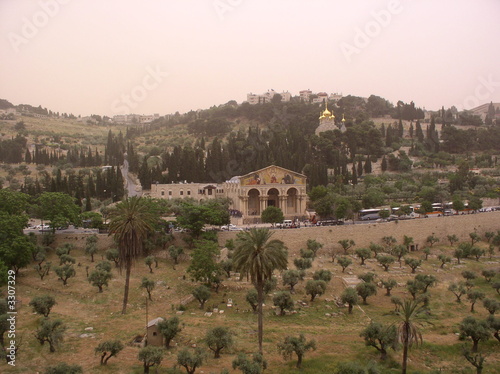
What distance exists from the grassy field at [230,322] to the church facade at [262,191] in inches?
748

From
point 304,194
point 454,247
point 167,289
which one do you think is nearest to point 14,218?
point 167,289

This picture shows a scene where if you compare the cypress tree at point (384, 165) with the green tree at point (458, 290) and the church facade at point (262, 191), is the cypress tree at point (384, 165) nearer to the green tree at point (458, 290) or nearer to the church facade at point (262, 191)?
the church facade at point (262, 191)

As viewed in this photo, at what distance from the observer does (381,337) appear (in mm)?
20906

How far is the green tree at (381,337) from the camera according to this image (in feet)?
68.4

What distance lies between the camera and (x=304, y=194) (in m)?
56.4

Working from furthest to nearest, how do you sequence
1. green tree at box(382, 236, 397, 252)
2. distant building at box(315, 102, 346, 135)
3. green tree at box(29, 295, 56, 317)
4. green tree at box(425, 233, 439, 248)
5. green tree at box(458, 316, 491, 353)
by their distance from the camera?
distant building at box(315, 102, 346, 135) → green tree at box(425, 233, 439, 248) → green tree at box(382, 236, 397, 252) → green tree at box(29, 295, 56, 317) → green tree at box(458, 316, 491, 353)

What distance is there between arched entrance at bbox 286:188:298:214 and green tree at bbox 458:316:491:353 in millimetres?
34454

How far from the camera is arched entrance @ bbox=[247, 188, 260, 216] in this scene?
184 ft

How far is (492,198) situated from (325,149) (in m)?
28.3

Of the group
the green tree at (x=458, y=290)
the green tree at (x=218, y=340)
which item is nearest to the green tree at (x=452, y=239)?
the green tree at (x=458, y=290)

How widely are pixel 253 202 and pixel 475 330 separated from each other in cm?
3655

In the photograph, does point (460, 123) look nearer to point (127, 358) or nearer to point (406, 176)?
point (406, 176)

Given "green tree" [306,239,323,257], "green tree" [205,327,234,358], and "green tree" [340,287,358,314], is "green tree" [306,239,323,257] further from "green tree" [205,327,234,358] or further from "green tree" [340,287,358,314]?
"green tree" [205,327,234,358]

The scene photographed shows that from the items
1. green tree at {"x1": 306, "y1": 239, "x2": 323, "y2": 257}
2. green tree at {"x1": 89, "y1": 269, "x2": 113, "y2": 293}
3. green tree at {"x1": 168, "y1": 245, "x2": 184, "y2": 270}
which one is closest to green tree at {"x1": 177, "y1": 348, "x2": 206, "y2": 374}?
green tree at {"x1": 89, "y1": 269, "x2": 113, "y2": 293}
